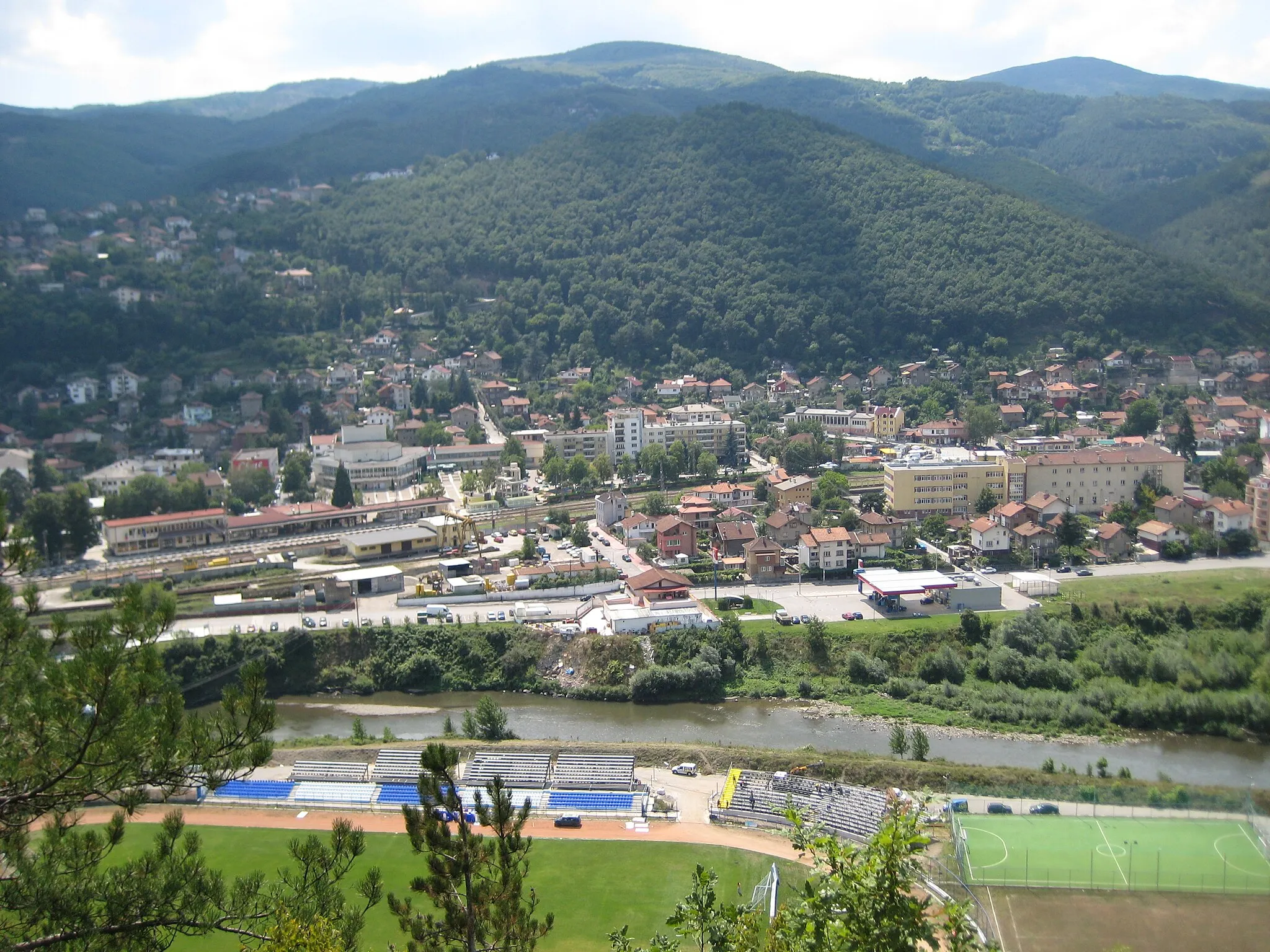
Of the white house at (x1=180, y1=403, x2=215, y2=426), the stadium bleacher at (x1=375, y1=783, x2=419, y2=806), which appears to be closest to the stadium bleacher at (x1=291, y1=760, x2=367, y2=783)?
the stadium bleacher at (x1=375, y1=783, x2=419, y2=806)

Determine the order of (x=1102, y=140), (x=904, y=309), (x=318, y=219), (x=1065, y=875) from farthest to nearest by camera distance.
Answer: (x=1102, y=140) → (x=318, y=219) → (x=904, y=309) → (x=1065, y=875)

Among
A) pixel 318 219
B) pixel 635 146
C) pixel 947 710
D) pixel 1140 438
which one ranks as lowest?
pixel 947 710

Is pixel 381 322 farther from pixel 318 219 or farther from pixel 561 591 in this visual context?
pixel 561 591

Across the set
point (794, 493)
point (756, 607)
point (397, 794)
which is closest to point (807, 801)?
point (397, 794)

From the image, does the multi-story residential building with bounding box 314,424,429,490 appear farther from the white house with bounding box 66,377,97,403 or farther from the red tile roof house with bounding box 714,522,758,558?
the red tile roof house with bounding box 714,522,758,558

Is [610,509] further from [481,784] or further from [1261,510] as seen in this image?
[1261,510]

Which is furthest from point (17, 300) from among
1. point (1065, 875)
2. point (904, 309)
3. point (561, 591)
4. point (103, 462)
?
point (1065, 875)
